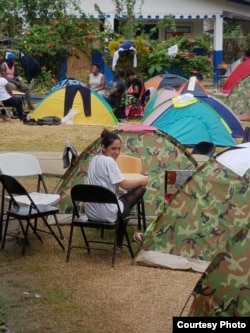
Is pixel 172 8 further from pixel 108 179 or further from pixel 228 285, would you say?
pixel 228 285

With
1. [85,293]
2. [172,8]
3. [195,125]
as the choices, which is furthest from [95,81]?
[85,293]

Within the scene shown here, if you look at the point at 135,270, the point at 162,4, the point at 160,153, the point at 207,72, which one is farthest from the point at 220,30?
the point at 135,270

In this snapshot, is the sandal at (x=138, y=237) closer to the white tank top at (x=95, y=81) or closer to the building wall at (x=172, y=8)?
the white tank top at (x=95, y=81)

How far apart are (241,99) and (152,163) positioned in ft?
33.2

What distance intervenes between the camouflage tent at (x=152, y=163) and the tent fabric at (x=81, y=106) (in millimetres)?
8678

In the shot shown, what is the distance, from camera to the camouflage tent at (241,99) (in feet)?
63.1

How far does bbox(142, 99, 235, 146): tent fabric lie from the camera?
1549cm

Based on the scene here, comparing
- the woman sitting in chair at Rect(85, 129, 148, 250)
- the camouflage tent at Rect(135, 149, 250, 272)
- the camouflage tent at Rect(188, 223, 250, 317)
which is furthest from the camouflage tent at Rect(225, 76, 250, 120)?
the camouflage tent at Rect(188, 223, 250, 317)

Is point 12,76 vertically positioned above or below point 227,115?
above

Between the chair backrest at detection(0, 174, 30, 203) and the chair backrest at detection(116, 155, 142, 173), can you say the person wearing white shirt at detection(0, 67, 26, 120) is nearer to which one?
the chair backrest at detection(116, 155, 142, 173)

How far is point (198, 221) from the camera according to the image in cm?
805

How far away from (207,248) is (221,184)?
65cm

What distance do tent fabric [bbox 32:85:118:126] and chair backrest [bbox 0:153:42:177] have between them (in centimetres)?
872

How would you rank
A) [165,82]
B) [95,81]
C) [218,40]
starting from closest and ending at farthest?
[165,82]
[95,81]
[218,40]
